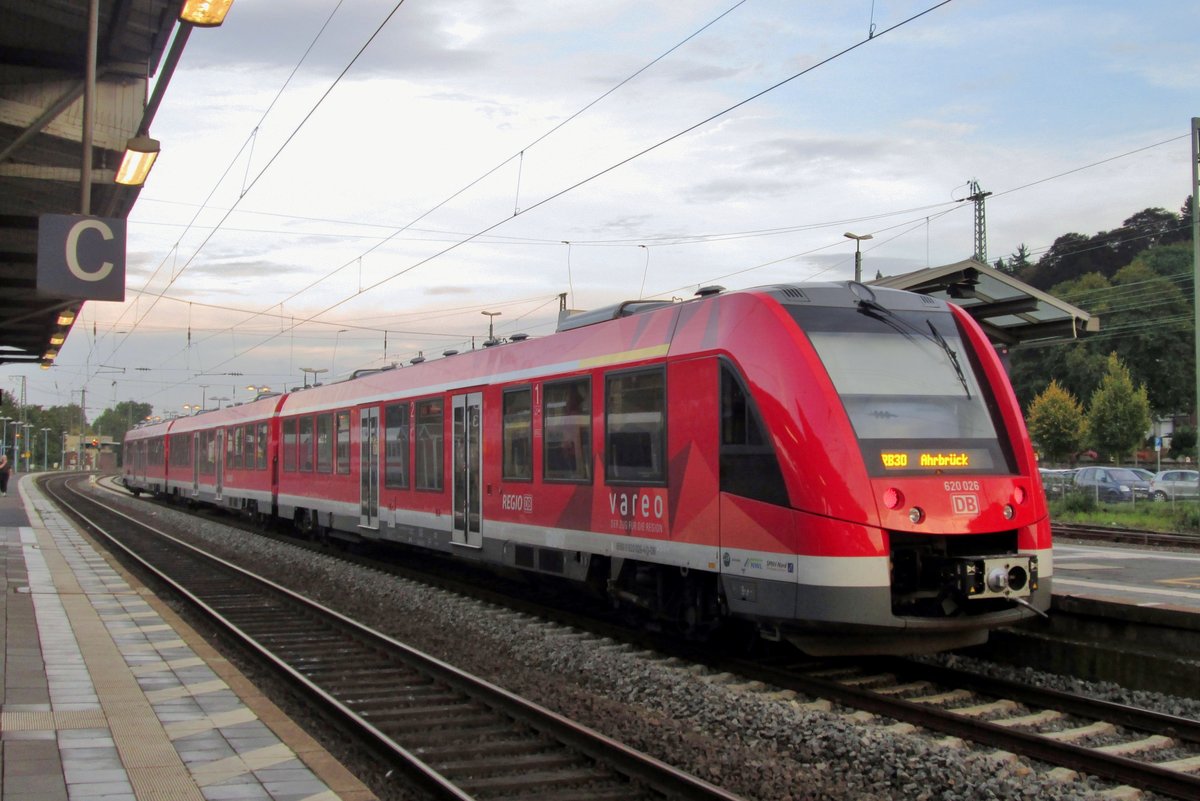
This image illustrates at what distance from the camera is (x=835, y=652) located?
8.29 metres

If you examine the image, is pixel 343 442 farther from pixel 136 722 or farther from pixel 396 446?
pixel 136 722

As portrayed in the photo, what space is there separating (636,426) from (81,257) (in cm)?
491

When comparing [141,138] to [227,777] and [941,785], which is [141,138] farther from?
[941,785]

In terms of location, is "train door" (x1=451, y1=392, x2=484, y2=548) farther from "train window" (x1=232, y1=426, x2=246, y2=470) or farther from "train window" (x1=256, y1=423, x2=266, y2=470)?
"train window" (x1=232, y1=426, x2=246, y2=470)

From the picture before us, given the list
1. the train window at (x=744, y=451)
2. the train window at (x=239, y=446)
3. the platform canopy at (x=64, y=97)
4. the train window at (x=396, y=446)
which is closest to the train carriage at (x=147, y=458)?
the train window at (x=239, y=446)

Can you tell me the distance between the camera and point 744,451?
8.52 meters

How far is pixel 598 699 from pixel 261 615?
6.35m

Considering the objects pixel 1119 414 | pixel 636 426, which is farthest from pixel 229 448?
pixel 1119 414

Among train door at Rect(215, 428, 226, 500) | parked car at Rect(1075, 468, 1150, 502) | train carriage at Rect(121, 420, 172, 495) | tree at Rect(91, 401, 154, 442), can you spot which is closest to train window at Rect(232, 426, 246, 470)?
train door at Rect(215, 428, 226, 500)

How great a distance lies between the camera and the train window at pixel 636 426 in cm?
973

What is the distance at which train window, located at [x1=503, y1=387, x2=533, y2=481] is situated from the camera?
40.2 ft

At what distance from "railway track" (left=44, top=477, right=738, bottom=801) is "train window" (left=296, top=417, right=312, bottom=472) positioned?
Result: 8410mm

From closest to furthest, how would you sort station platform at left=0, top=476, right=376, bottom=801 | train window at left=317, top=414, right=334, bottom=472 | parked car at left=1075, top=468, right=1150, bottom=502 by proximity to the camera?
station platform at left=0, top=476, right=376, bottom=801
train window at left=317, top=414, right=334, bottom=472
parked car at left=1075, top=468, right=1150, bottom=502

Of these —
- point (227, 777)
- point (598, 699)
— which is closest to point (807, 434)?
point (598, 699)
